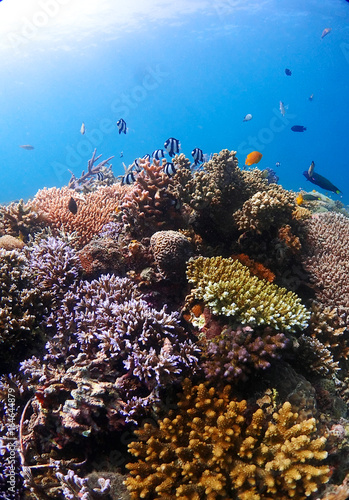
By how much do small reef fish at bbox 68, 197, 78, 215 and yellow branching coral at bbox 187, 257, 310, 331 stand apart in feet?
12.3

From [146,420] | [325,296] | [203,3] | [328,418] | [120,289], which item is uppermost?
[203,3]

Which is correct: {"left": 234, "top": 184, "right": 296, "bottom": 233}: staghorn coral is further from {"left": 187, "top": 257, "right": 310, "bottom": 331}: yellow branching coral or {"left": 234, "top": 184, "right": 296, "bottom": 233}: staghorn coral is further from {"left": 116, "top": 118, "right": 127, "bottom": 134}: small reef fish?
{"left": 116, "top": 118, "right": 127, "bottom": 134}: small reef fish

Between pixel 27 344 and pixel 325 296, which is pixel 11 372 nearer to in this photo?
pixel 27 344

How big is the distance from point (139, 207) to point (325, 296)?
12.5 feet

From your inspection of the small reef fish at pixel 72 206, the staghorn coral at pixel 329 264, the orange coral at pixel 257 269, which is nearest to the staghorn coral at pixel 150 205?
the orange coral at pixel 257 269

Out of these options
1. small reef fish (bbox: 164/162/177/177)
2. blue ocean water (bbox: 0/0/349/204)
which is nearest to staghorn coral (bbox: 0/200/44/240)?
small reef fish (bbox: 164/162/177/177)

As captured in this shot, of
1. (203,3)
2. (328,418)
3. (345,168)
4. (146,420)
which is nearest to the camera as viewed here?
(146,420)

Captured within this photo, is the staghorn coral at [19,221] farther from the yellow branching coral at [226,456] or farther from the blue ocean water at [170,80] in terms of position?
the blue ocean water at [170,80]

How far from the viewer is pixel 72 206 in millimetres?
6195

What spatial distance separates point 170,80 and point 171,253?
452 ft

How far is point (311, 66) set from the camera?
99.3 metres

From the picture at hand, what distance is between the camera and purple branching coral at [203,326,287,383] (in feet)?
9.89

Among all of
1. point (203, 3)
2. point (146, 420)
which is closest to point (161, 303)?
point (146, 420)

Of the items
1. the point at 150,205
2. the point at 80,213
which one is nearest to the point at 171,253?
the point at 150,205
